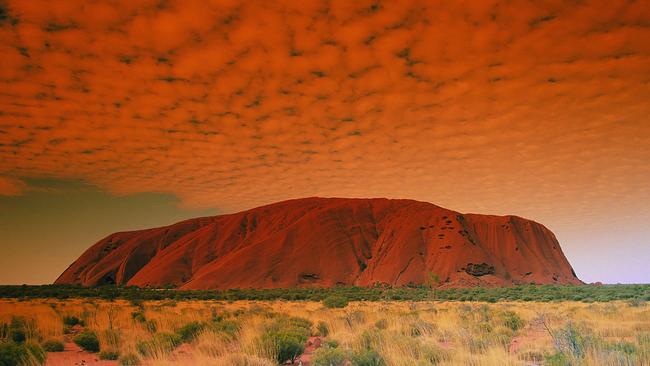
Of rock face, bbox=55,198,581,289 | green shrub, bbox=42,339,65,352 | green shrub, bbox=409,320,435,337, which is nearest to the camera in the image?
green shrub, bbox=42,339,65,352

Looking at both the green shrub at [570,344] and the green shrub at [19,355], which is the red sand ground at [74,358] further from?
the green shrub at [570,344]

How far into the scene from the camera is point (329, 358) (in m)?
7.87

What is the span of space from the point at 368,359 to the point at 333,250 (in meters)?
78.7

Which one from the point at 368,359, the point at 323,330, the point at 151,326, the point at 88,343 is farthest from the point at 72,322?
the point at 368,359

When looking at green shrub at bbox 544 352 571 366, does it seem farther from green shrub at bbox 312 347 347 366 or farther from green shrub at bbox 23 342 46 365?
green shrub at bbox 23 342 46 365

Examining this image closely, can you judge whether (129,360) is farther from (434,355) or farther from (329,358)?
(434,355)

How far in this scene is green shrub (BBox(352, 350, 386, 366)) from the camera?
307 inches

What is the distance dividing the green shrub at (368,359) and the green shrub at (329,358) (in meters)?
0.23

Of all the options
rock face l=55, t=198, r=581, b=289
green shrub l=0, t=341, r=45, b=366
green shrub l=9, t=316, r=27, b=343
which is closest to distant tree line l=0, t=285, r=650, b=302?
green shrub l=9, t=316, r=27, b=343

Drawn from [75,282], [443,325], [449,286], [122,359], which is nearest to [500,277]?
[449,286]

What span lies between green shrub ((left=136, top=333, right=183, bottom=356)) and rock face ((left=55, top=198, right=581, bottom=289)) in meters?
65.7

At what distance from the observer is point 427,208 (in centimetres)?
9806

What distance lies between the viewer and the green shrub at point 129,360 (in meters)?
8.93

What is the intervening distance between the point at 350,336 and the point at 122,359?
17.3 feet
